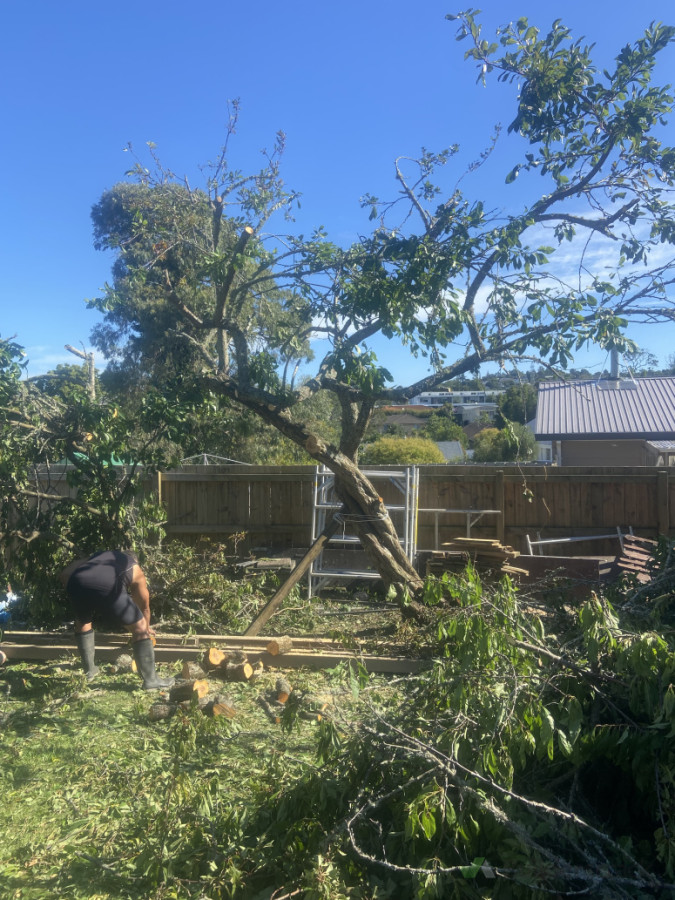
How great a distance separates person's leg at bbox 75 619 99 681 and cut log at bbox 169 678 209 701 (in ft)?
3.16

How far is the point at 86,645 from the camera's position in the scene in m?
5.83

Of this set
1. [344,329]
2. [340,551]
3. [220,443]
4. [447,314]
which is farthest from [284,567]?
[220,443]

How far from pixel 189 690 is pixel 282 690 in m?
0.72

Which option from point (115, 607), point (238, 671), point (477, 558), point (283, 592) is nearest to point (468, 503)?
point (477, 558)

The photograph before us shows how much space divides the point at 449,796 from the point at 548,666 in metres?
0.74

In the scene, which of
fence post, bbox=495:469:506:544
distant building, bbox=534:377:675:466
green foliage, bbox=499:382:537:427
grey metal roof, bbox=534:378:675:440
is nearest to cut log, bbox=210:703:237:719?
green foliage, bbox=499:382:537:427

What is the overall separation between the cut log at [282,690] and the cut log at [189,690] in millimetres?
556

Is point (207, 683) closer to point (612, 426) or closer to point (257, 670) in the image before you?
point (257, 670)

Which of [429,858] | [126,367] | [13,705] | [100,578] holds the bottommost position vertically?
[13,705]

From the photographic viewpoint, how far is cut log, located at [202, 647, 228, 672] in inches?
231

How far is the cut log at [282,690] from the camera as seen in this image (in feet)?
17.5

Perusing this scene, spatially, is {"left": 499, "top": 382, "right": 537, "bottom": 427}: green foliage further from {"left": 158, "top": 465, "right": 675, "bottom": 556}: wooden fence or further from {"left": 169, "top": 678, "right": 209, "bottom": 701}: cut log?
{"left": 169, "top": 678, "right": 209, "bottom": 701}: cut log

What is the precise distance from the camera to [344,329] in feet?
25.6

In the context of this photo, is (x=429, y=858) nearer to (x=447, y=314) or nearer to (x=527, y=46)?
(x=447, y=314)
